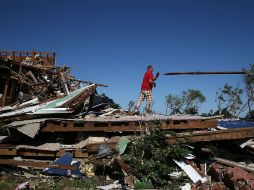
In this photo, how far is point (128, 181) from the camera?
20.4 feet

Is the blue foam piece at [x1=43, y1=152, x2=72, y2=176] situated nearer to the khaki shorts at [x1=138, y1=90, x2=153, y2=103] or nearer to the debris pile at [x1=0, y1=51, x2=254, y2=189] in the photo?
the debris pile at [x1=0, y1=51, x2=254, y2=189]

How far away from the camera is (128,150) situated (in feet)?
22.8

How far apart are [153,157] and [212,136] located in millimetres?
1578

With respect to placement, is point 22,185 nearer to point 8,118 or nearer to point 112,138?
point 112,138

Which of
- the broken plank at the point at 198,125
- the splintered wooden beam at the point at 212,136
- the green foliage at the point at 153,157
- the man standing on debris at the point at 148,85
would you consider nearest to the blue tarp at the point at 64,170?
the green foliage at the point at 153,157

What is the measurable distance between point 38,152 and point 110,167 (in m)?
1.93

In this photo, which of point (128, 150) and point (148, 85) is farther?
point (148, 85)

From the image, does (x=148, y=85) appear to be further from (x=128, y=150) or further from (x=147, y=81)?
(x=128, y=150)

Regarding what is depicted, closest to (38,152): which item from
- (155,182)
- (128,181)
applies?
(128,181)

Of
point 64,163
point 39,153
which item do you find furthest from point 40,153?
point 64,163

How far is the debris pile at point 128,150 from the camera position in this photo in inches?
248

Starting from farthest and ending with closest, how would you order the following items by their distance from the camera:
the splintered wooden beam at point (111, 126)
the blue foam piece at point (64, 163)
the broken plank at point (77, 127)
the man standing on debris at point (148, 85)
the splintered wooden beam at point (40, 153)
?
the man standing on debris at point (148, 85), the broken plank at point (77, 127), the splintered wooden beam at point (111, 126), the splintered wooden beam at point (40, 153), the blue foam piece at point (64, 163)

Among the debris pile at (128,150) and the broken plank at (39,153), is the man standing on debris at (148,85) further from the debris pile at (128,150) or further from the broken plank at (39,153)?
the broken plank at (39,153)

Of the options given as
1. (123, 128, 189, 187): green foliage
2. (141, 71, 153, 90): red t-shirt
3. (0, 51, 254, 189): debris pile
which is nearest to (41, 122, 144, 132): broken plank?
(0, 51, 254, 189): debris pile
